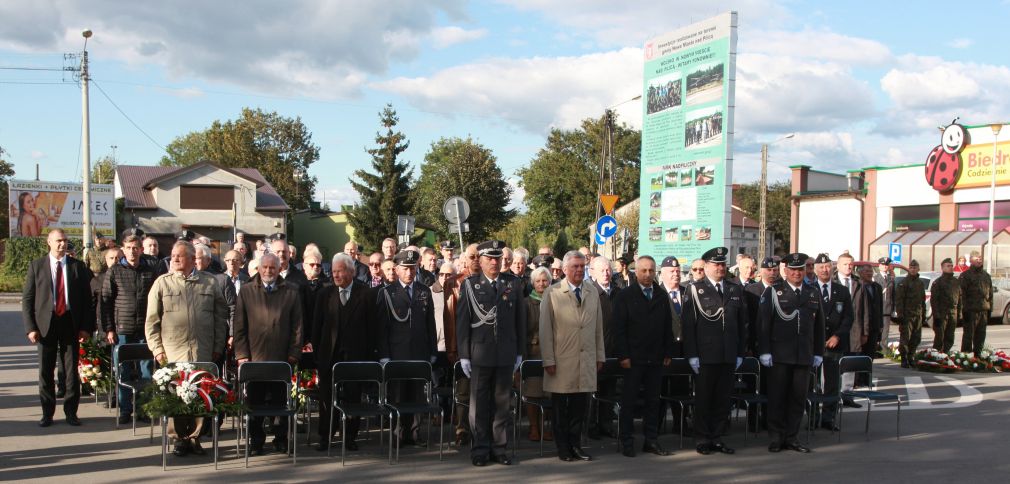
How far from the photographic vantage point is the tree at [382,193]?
50.6 m

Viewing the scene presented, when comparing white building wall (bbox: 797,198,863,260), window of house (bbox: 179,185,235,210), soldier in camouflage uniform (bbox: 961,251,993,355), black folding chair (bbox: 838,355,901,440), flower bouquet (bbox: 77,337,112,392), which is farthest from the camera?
window of house (bbox: 179,185,235,210)

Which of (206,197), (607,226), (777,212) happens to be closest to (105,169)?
(206,197)

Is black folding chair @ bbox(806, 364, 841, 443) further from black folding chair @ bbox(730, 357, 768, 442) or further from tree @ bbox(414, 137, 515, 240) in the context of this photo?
tree @ bbox(414, 137, 515, 240)

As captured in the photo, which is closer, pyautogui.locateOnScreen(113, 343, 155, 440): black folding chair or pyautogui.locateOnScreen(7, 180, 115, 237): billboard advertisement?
pyautogui.locateOnScreen(113, 343, 155, 440): black folding chair

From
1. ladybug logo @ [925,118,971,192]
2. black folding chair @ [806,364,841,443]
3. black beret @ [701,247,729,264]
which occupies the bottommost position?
black folding chair @ [806,364,841,443]

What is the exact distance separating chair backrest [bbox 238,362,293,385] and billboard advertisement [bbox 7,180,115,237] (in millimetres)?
35617

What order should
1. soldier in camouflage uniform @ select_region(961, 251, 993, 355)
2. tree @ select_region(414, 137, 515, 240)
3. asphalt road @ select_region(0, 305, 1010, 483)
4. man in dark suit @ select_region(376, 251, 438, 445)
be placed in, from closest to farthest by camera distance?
asphalt road @ select_region(0, 305, 1010, 483) → man in dark suit @ select_region(376, 251, 438, 445) → soldier in camouflage uniform @ select_region(961, 251, 993, 355) → tree @ select_region(414, 137, 515, 240)

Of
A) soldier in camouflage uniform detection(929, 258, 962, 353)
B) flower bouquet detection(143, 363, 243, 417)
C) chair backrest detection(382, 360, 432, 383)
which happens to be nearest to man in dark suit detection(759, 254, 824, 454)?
chair backrest detection(382, 360, 432, 383)

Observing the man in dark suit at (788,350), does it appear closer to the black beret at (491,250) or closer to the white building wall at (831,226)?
the black beret at (491,250)

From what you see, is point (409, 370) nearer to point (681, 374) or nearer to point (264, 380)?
point (264, 380)

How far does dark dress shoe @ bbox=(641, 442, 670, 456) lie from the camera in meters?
8.17

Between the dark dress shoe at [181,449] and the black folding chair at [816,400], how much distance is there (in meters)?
6.14

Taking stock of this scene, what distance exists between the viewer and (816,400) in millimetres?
8695

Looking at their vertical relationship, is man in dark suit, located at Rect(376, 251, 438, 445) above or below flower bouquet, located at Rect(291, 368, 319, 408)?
above
